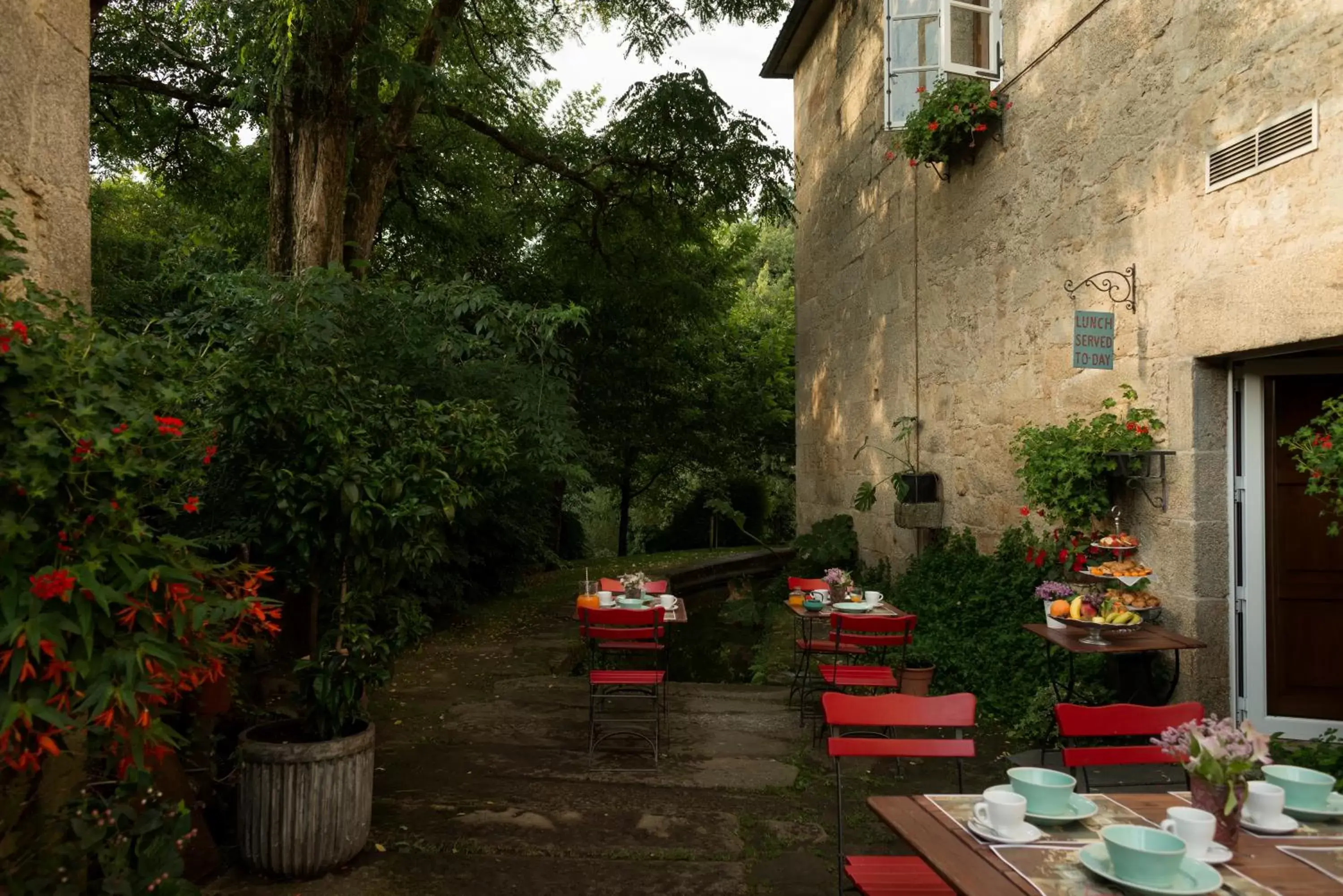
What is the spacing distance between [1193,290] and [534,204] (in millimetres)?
8615

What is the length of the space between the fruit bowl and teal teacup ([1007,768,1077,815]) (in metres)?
2.68

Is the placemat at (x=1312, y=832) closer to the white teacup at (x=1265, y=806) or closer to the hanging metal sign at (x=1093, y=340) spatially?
the white teacup at (x=1265, y=806)

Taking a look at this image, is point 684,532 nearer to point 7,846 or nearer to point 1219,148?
point 1219,148

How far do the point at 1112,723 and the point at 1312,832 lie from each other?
852 mm

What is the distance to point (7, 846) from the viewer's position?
241 cm

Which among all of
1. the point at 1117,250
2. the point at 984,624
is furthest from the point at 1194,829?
the point at 984,624

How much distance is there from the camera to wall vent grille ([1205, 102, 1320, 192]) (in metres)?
4.20

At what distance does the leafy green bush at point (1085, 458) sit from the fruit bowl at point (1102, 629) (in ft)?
2.61

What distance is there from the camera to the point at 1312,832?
2.25m

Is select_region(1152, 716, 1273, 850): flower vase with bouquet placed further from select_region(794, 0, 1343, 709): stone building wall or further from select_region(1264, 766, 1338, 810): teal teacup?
select_region(794, 0, 1343, 709): stone building wall

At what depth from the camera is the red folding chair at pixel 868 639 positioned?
18.4 ft

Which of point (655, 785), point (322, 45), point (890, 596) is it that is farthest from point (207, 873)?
point (890, 596)

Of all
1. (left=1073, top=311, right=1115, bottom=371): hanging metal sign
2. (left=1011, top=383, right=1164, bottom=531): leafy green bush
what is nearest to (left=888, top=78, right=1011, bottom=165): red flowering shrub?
(left=1073, top=311, right=1115, bottom=371): hanging metal sign

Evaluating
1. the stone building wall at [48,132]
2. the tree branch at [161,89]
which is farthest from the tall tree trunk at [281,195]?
the stone building wall at [48,132]
